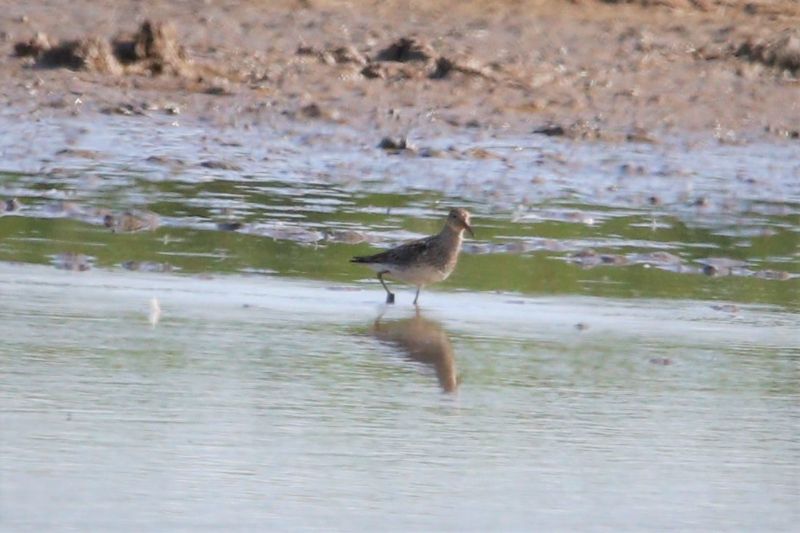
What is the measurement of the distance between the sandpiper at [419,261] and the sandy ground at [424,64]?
5011mm

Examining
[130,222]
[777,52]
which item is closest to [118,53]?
[130,222]

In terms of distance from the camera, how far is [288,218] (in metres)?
11.6

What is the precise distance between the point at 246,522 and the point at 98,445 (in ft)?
3.05

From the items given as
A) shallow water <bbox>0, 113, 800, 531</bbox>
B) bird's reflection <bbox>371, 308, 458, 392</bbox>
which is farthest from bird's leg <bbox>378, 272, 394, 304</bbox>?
bird's reflection <bbox>371, 308, 458, 392</bbox>

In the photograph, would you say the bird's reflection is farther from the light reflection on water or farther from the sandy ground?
the sandy ground

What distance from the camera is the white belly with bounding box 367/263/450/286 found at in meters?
9.84

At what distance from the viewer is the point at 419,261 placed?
991cm

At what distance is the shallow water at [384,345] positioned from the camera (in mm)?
6113

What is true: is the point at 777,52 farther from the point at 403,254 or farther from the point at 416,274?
the point at 416,274

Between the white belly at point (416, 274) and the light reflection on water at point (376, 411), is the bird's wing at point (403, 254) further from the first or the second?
the light reflection on water at point (376, 411)

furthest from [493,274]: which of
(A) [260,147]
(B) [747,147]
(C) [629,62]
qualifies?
(C) [629,62]

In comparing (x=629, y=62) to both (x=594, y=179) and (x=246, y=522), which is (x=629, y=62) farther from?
(x=246, y=522)

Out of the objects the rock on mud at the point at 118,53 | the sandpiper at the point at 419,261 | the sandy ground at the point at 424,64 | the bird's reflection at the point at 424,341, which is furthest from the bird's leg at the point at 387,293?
the rock on mud at the point at 118,53

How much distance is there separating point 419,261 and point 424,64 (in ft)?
23.0
